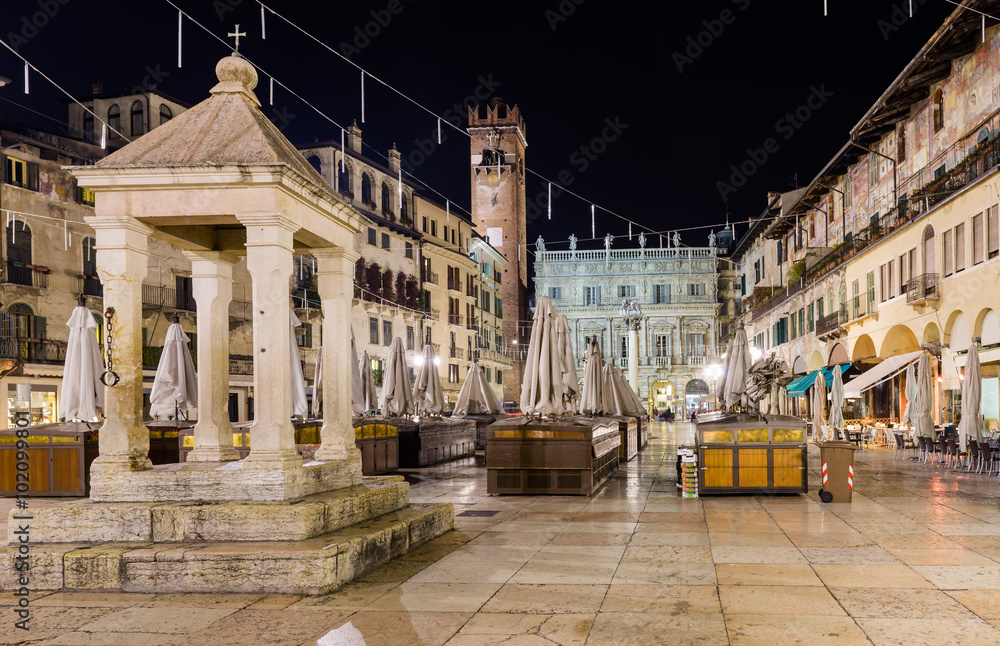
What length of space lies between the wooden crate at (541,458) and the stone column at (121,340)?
21.6 ft

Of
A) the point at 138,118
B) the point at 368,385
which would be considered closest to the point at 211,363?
the point at 368,385

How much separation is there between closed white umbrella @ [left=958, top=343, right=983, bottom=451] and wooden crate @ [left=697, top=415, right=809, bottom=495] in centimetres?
602

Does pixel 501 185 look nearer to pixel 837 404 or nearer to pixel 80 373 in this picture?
pixel 837 404

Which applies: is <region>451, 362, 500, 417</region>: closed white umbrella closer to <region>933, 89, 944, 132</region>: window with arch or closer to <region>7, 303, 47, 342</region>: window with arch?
<region>7, 303, 47, 342</region>: window with arch

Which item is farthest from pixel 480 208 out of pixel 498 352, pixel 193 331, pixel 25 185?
pixel 25 185

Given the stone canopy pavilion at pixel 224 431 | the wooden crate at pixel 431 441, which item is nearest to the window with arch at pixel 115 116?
the wooden crate at pixel 431 441

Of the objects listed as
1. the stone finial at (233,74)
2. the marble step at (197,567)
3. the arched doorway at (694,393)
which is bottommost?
the arched doorway at (694,393)

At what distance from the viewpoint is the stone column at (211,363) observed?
395 inches

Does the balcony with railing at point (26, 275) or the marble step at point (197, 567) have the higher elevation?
the balcony with railing at point (26, 275)

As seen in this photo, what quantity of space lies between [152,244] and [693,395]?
158ft

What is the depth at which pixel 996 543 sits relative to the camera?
361 inches

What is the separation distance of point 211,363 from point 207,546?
10.2 feet

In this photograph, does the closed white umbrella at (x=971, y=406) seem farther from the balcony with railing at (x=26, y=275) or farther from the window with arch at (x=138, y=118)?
the window with arch at (x=138, y=118)

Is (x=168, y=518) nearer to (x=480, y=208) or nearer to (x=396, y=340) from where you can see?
(x=396, y=340)
